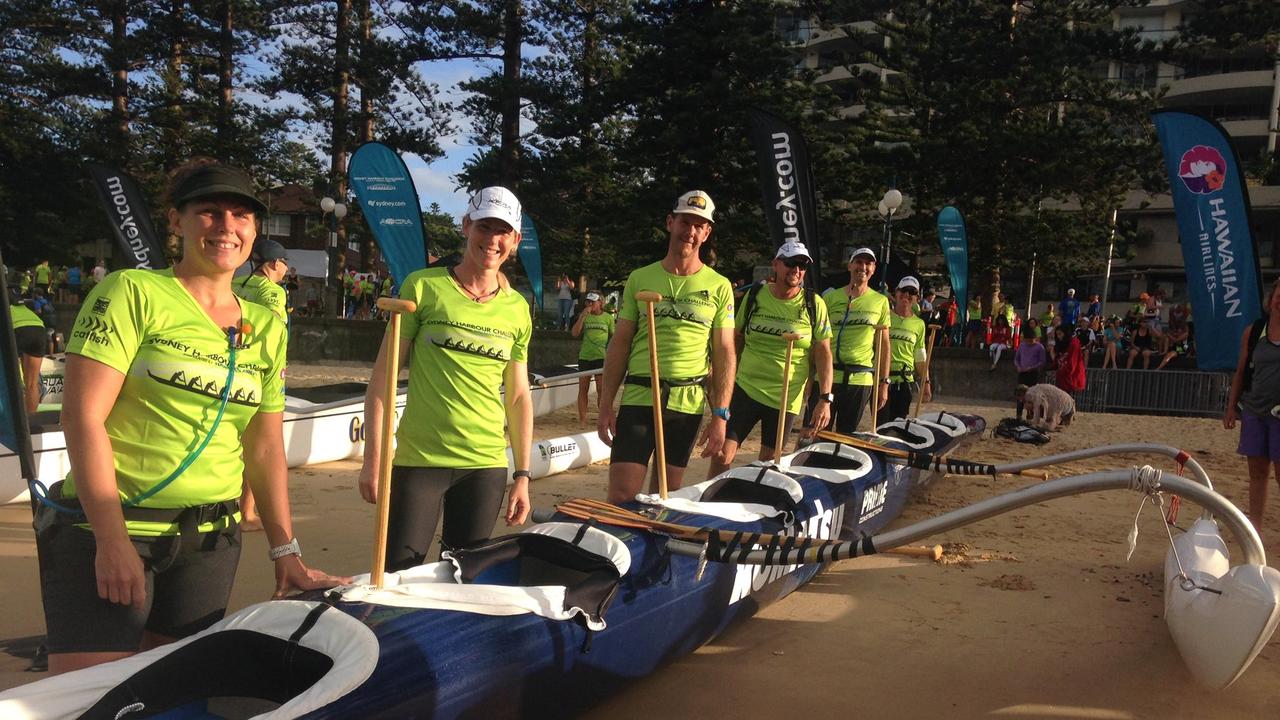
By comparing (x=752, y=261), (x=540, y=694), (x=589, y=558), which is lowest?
(x=540, y=694)

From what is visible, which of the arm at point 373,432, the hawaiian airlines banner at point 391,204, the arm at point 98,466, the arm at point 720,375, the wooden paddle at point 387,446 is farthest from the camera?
the hawaiian airlines banner at point 391,204

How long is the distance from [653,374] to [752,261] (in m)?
18.8

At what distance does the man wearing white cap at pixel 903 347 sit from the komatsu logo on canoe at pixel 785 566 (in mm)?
3963

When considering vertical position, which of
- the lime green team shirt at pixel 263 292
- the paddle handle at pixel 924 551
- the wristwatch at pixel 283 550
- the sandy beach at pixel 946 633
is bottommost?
the sandy beach at pixel 946 633

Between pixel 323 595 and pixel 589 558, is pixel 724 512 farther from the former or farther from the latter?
pixel 323 595

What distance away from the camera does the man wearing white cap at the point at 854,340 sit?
7.39 meters

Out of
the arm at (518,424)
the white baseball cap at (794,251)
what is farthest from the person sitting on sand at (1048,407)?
the arm at (518,424)

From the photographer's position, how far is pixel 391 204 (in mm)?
12656

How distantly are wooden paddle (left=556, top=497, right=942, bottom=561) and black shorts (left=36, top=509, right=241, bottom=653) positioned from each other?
Result: 1506 millimetres

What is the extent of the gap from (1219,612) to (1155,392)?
1338 cm

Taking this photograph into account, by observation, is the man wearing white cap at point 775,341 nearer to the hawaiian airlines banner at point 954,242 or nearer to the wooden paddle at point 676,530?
the wooden paddle at point 676,530

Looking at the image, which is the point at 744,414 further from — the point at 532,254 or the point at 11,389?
the point at 532,254

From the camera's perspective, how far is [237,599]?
4.37 m

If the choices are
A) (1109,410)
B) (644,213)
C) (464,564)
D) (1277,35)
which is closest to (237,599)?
(464,564)
